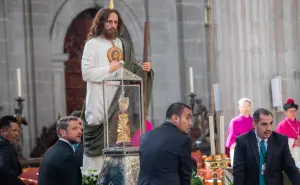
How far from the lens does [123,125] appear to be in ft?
24.8

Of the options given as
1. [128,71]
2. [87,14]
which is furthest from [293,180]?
[87,14]

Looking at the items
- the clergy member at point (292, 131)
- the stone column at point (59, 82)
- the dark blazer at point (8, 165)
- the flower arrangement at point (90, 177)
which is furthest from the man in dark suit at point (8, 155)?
the stone column at point (59, 82)

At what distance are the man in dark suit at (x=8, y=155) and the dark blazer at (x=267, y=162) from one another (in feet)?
7.57

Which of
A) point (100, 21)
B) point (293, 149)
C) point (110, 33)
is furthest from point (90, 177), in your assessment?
point (293, 149)

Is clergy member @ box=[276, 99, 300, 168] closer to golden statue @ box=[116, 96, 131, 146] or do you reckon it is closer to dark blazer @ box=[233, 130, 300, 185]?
golden statue @ box=[116, 96, 131, 146]

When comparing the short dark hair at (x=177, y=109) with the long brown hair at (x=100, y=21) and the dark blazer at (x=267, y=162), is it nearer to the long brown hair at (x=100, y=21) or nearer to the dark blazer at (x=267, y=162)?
the dark blazer at (x=267, y=162)

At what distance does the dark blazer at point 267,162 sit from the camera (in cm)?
692

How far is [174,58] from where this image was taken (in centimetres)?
1697

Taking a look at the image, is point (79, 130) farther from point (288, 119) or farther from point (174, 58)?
point (174, 58)

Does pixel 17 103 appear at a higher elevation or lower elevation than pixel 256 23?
lower

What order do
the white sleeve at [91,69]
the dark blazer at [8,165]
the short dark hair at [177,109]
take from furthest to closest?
the white sleeve at [91,69], the dark blazer at [8,165], the short dark hair at [177,109]

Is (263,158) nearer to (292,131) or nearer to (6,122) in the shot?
(6,122)

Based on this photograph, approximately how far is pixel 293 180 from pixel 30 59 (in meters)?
9.09

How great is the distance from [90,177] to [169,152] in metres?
1.77
